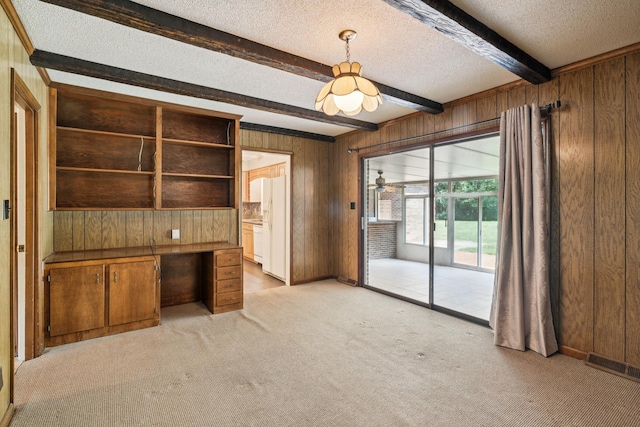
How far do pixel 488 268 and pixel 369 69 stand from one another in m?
5.14

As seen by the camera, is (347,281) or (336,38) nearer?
(336,38)

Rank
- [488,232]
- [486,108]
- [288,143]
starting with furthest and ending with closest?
[488,232] → [288,143] → [486,108]

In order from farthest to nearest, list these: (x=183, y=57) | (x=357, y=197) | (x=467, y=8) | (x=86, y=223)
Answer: (x=357, y=197) → (x=86, y=223) → (x=183, y=57) → (x=467, y=8)

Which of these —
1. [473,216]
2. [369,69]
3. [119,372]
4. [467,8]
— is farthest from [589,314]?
[473,216]

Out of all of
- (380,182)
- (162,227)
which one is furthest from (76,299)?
(380,182)

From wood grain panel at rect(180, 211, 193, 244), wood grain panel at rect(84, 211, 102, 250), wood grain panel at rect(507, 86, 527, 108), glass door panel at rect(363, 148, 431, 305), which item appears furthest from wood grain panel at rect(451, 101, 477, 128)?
wood grain panel at rect(84, 211, 102, 250)

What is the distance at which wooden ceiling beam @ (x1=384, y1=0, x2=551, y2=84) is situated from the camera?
1.80 metres

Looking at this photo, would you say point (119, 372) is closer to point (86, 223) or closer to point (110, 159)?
point (86, 223)

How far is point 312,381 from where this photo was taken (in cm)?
230

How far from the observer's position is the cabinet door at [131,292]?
3.09m

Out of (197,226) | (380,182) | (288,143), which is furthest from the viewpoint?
(380,182)

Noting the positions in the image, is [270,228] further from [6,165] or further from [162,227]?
[6,165]

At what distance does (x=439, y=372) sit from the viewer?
8.00 ft

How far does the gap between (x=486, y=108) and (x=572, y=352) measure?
→ 237 centimetres
